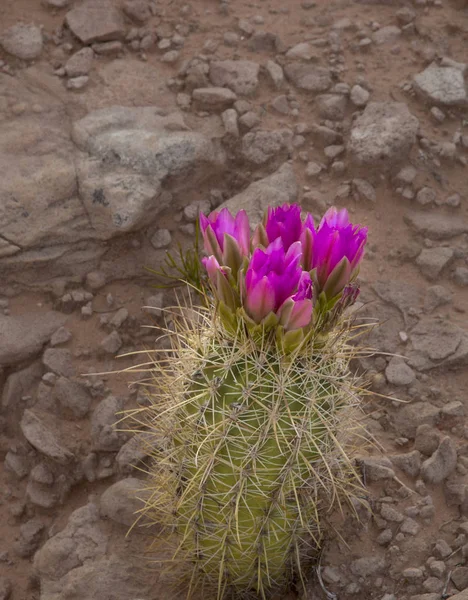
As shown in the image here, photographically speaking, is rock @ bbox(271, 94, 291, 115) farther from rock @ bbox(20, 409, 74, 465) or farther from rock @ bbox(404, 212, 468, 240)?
rock @ bbox(20, 409, 74, 465)

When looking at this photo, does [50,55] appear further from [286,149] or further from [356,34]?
[356,34]

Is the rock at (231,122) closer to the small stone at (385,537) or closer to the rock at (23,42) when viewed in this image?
the rock at (23,42)

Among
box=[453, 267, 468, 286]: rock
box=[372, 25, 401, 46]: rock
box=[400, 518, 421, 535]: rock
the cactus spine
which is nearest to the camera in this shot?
the cactus spine

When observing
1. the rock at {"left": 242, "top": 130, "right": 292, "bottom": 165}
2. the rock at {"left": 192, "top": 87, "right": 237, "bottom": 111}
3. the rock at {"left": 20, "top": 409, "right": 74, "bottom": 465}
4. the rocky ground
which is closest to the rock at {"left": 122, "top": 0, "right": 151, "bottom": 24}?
the rocky ground

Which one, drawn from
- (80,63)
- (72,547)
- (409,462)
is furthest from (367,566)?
(80,63)

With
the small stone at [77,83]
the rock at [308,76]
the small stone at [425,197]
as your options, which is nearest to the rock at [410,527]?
the small stone at [425,197]

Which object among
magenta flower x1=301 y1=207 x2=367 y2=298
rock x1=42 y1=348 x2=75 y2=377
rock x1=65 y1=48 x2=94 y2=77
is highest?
magenta flower x1=301 y1=207 x2=367 y2=298

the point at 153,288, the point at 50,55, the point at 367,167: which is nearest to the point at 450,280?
the point at 367,167
